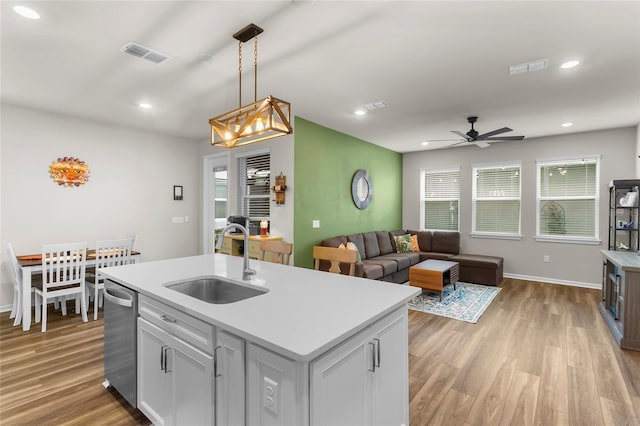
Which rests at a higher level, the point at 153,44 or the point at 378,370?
the point at 153,44

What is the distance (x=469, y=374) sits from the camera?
2.63 metres

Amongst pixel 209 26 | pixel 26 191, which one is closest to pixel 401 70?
pixel 209 26

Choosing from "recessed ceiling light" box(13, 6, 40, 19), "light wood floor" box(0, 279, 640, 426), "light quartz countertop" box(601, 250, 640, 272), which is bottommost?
"light wood floor" box(0, 279, 640, 426)

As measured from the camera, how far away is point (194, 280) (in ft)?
7.19

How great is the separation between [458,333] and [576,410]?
1.33 m

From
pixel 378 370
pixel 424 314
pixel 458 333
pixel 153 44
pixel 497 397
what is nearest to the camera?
pixel 378 370

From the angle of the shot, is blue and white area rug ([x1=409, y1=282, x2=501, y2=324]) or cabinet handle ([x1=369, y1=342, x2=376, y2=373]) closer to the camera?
cabinet handle ([x1=369, y1=342, x2=376, y2=373])

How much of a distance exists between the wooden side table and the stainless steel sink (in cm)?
329

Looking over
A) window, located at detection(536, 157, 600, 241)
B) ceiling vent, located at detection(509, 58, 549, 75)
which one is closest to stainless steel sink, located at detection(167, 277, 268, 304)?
ceiling vent, located at detection(509, 58, 549, 75)

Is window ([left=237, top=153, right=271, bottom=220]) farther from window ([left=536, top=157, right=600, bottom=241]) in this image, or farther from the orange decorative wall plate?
window ([left=536, top=157, right=600, bottom=241])

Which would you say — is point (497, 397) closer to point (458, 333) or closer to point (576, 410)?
point (576, 410)

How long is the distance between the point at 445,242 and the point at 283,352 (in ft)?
19.7

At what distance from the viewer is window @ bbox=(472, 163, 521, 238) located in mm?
6160

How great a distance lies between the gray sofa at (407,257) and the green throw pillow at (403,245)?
92 millimetres
